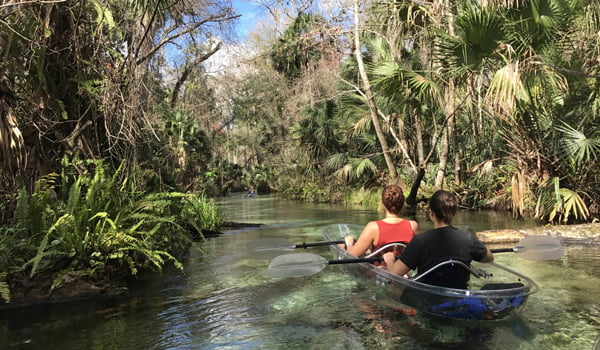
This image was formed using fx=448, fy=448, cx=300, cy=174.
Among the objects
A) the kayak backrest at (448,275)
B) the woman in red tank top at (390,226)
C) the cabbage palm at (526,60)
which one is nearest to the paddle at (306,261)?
the woman in red tank top at (390,226)

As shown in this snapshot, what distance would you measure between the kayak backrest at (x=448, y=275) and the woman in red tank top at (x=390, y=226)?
74 cm

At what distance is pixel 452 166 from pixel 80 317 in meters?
15.1

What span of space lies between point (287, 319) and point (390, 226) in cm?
152

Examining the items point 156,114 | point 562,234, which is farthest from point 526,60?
point 156,114

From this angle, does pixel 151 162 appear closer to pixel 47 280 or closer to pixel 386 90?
pixel 47 280

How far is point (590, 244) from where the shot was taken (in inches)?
325

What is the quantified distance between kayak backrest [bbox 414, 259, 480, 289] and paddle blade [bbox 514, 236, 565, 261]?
5.11ft

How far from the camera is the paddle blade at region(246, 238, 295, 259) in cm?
606

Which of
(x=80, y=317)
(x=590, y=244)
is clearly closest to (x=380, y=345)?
(x=80, y=317)

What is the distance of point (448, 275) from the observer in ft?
13.8

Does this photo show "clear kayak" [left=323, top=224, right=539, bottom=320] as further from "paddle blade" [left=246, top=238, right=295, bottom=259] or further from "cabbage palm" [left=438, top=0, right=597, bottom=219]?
"cabbage palm" [left=438, top=0, right=597, bottom=219]

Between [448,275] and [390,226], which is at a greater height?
[390,226]

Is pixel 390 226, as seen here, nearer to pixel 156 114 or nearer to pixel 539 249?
pixel 539 249

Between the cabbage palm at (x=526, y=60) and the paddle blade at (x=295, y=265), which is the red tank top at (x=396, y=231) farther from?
the cabbage palm at (x=526, y=60)
